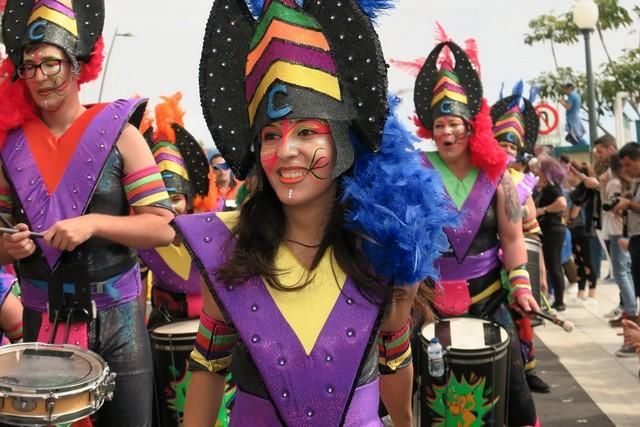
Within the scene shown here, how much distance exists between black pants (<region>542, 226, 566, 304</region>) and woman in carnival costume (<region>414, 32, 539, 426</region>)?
5167mm

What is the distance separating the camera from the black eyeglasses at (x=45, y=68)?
309cm

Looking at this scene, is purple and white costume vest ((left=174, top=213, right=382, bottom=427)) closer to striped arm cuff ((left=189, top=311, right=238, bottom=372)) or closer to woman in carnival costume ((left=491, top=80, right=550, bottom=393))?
striped arm cuff ((left=189, top=311, right=238, bottom=372))

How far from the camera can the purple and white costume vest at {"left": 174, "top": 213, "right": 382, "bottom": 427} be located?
6.90ft

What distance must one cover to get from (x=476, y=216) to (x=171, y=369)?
1881 mm

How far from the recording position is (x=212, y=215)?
235cm

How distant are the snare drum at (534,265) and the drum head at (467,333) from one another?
0.80 meters

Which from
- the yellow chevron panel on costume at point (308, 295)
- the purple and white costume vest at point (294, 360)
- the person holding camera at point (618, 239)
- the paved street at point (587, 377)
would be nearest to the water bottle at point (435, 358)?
the purple and white costume vest at point (294, 360)

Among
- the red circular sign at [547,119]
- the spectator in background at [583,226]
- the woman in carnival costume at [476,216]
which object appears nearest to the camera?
the woman in carnival costume at [476,216]

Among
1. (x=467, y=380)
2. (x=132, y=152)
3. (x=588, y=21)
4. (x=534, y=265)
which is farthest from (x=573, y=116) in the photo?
(x=132, y=152)

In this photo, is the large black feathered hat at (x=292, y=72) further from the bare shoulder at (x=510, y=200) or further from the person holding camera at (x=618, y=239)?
the person holding camera at (x=618, y=239)

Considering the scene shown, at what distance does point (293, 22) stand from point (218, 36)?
248 millimetres

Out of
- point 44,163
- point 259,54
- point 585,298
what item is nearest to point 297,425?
point 259,54

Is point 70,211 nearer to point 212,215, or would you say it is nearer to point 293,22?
point 212,215

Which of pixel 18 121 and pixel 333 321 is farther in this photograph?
pixel 18 121
